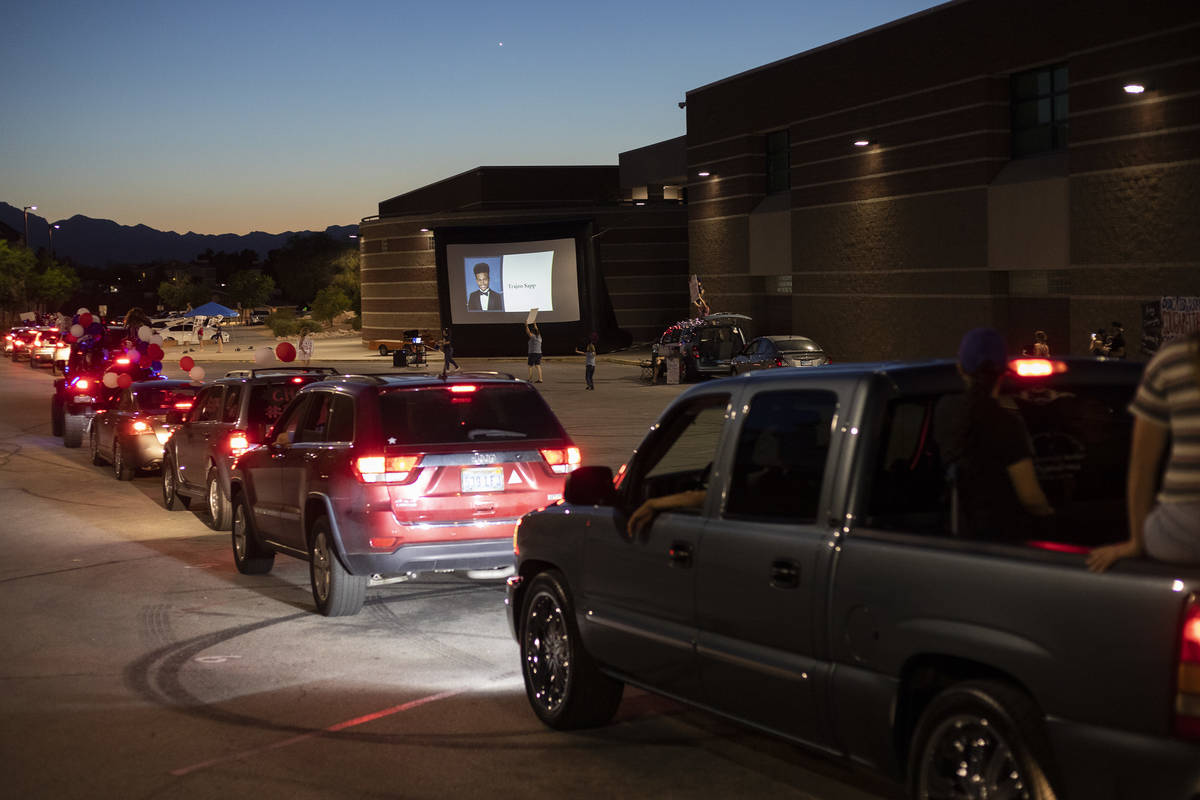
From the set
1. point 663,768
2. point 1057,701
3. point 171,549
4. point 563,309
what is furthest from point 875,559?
point 563,309

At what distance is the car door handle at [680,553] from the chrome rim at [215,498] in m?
10.3

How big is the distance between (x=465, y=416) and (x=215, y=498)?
6157mm

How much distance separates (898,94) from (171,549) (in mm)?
34942

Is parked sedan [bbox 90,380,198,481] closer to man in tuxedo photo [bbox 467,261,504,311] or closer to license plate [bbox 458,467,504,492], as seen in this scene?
license plate [bbox 458,467,504,492]

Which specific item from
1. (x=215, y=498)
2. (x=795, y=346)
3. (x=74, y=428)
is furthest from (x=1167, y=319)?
(x=74, y=428)

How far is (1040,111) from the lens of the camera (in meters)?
39.0

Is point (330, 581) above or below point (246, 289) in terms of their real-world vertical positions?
below

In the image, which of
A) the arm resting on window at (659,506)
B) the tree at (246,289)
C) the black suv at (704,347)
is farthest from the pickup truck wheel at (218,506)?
the tree at (246,289)

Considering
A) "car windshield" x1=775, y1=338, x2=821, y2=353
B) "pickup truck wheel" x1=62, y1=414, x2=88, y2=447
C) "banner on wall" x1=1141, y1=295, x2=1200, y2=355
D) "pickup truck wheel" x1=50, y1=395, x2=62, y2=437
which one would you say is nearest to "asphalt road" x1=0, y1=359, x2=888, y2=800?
"pickup truck wheel" x1=62, y1=414, x2=88, y2=447

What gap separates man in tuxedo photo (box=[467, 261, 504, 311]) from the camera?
72438 millimetres

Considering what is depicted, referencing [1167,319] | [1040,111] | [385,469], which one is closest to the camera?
[385,469]

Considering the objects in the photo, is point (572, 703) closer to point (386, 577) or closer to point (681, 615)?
point (681, 615)

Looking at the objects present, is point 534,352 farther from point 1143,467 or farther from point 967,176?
point 1143,467

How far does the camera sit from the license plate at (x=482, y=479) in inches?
399
